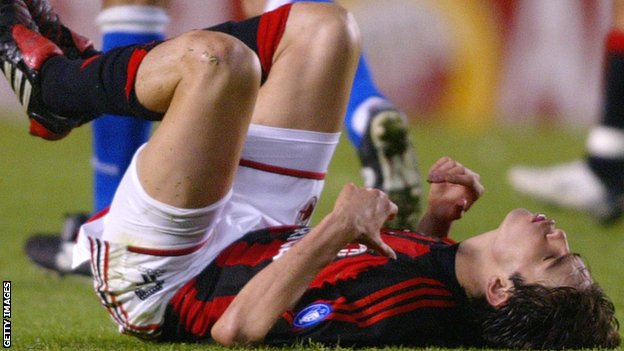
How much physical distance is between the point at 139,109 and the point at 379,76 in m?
5.74

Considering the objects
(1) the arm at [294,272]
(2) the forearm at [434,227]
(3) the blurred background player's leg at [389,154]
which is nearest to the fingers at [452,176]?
(2) the forearm at [434,227]

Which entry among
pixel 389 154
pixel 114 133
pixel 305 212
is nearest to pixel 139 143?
pixel 114 133

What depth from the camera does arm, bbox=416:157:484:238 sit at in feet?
9.13

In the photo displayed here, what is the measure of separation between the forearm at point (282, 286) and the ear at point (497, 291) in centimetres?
33

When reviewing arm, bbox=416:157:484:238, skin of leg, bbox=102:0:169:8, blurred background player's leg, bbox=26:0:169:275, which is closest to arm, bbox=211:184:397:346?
arm, bbox=416:157:484:238

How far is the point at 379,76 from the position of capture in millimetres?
8133

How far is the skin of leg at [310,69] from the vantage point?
103 inches

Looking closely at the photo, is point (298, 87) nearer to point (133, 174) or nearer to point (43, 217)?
point (133, 174)

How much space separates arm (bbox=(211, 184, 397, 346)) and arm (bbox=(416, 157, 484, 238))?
482mm

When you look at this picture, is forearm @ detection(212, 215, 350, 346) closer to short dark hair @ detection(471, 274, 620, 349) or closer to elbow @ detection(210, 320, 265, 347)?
elbow @ detection(210, 320, 265, 347)

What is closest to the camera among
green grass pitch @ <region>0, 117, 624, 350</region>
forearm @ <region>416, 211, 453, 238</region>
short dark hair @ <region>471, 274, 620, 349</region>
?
short dark hair @ <region>471, 274, 620, 349</region>

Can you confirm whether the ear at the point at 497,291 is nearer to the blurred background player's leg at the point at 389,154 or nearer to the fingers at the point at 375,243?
the fingers at the point at 375,243

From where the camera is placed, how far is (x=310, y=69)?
104 inches

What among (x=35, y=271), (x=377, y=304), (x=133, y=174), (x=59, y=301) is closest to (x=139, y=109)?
(x=133, y=174)
